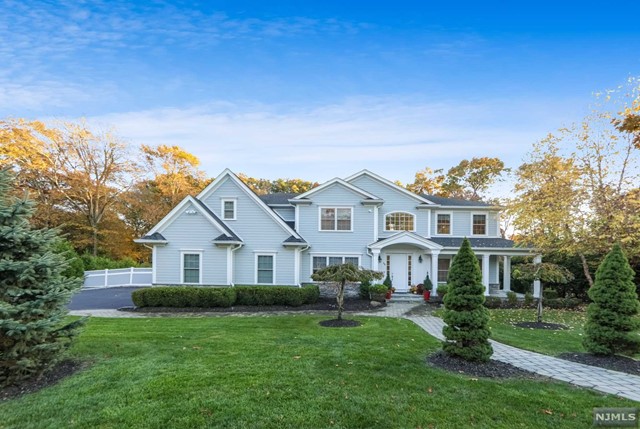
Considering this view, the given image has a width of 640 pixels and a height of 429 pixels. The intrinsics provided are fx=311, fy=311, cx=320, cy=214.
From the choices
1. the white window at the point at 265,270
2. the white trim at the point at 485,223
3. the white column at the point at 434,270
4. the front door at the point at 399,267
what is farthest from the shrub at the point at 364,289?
the white trim at the point at 485,223

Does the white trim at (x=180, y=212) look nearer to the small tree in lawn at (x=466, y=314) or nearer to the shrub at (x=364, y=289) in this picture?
the shrub at (x=364, y=289)

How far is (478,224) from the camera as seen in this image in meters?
19.5

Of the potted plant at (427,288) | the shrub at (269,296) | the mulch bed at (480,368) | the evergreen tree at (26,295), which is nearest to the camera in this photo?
the evergreen tree at (26,295)

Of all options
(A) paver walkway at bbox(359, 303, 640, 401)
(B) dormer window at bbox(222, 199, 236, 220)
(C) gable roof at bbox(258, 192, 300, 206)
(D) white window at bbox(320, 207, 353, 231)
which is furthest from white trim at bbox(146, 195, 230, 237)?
(A) paver walkway at bbox(359, 303, 640, 401)

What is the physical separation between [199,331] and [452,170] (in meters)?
Result: 32.8

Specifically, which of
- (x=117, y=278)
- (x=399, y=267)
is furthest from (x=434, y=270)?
(x=117, y=278)

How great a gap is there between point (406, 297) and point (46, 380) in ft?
50.9

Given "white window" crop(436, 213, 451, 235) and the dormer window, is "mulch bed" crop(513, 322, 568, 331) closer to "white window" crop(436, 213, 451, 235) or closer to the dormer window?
"white window" crop(436, 213, 451, 235)

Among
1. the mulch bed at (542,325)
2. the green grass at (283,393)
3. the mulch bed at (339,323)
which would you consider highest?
the green grass at (283,393)

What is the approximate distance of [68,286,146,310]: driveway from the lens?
14.5 m

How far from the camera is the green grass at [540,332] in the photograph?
318 inches

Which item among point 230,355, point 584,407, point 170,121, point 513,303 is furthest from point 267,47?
point 513,303

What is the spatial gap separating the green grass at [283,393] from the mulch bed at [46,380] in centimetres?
22

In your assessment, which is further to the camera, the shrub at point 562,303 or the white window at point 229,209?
the white window at point 229,209
